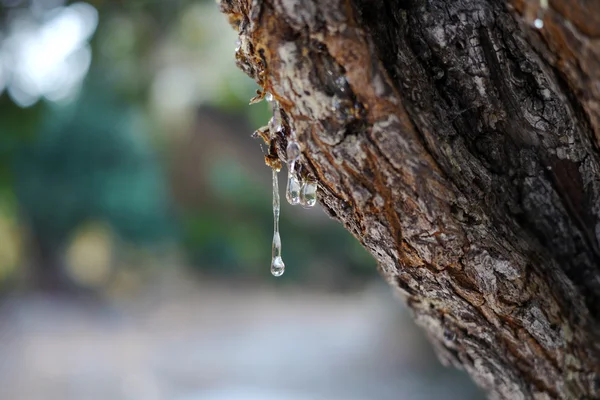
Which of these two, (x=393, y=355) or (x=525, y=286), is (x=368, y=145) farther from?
(x=393, y=355)

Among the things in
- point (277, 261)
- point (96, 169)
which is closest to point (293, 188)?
point (277, 261)

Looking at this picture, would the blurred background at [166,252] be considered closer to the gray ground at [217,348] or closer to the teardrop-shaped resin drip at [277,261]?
the gray ground at [217,348]

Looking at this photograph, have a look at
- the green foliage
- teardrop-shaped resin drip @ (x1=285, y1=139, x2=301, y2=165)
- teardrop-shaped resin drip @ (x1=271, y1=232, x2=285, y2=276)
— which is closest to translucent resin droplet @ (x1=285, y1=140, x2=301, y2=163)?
teardrop-shaped resin drip @ (x1=285, y1=139, x2=301, y2=165)

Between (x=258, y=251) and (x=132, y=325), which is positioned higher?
(x=258, y=251)

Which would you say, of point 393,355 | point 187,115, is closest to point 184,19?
point 187,115

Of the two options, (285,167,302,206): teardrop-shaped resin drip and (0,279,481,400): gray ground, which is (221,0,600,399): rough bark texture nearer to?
(285,167,302,206): teardrop-shaped resin drip

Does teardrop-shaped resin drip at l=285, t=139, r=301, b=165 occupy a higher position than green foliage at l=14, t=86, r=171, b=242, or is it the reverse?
green foliage at l=14, t=86, r=171, b=242
